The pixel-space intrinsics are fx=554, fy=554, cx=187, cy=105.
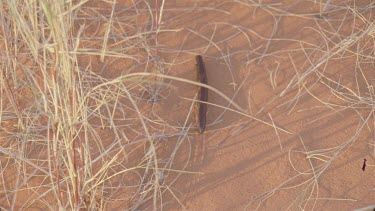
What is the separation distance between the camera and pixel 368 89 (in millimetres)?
1896

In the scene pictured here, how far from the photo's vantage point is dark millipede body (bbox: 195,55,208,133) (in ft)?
5.79

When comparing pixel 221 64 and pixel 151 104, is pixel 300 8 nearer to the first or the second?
pixel 221 64

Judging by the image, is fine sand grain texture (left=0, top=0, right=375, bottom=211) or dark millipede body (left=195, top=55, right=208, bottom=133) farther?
dark millipede body (left=195, top=55, right=208, bottom=133)

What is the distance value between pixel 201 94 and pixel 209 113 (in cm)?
7

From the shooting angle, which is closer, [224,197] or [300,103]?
[224,197]

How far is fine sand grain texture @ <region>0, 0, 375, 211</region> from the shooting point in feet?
5.41

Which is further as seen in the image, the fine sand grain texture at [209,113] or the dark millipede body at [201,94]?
the dark millipede body at [201,94]

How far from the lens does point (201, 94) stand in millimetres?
1810

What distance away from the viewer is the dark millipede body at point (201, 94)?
176cm

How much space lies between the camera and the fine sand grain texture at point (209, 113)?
1650mm

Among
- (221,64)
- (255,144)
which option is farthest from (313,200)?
(221,64)

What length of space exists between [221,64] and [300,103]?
0.98ft

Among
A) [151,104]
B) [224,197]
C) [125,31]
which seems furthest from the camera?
[125,31]

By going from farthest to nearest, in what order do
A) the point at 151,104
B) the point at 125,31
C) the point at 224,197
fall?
the point at 125,31 < the point at 151,104 < the point at 224,197
